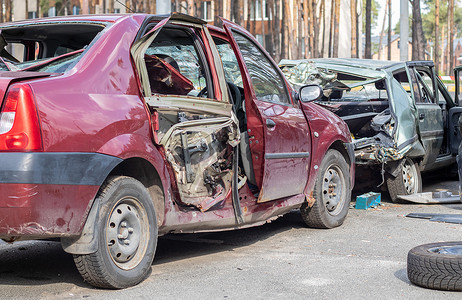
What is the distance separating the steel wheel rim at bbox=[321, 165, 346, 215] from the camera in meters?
7.96

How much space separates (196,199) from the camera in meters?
5.92

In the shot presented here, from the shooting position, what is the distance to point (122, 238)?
5172 millimetres

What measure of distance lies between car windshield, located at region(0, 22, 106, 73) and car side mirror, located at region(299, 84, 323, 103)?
235cm

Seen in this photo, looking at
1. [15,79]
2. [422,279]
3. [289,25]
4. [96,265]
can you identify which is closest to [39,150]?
[15,79]

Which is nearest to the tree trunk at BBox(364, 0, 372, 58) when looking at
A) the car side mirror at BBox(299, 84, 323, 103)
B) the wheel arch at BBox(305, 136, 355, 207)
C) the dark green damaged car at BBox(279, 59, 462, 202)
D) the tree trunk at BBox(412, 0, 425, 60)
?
the tree trunk at BBox(412, 0, 425, 60)

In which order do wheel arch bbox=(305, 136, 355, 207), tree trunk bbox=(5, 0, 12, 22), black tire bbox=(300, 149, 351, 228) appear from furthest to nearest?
tree trunk bbox=(5, 0, 12, 22), black tire bbox=(300, 149, 351, 228), wheel arch bbox=(305, 136, 355, 207)

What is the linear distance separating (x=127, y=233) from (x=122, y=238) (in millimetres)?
49

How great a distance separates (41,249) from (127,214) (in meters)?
2.05

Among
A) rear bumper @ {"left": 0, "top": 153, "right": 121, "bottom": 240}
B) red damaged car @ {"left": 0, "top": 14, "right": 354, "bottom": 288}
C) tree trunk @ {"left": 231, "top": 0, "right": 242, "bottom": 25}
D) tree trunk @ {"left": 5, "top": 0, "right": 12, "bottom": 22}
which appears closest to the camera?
rear bumper @ {"left": 0, "top": 153, "right": 121, "bottom": 240}

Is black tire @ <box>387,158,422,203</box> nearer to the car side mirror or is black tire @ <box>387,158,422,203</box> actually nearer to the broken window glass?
the car side mirror

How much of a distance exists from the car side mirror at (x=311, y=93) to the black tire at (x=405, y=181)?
3.35 metres

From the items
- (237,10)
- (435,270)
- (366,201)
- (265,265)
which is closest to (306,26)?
(237,10)

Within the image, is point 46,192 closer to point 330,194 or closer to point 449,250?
point 449,250

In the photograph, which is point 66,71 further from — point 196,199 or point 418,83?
point 418,83
